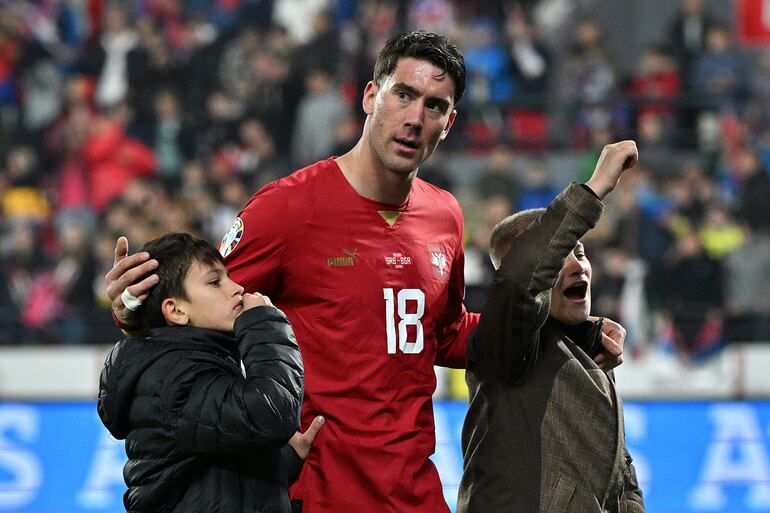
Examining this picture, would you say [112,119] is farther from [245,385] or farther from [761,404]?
[245,385]

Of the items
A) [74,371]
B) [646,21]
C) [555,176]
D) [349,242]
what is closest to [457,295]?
[349,242]

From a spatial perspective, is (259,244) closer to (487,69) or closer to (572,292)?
(572,292)

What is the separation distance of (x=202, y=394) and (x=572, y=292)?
1.17 m

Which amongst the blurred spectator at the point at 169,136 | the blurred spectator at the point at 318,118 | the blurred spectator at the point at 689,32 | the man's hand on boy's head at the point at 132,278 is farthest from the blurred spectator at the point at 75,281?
the man's hand on boy's head at the point at 132,278

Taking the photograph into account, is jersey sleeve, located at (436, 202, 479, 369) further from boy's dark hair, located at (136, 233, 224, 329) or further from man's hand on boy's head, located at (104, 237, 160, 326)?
man's hand on boy's head, located at (104, 237, 160, 326)

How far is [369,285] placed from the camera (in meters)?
3.37

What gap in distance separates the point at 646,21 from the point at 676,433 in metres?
6.61

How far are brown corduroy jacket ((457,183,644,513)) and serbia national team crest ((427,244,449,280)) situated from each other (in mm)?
268

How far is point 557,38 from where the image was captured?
12844 millimetres

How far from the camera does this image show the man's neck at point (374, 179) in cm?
345

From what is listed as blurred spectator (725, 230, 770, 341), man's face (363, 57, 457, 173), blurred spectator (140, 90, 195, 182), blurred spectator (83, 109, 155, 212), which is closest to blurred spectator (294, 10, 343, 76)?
blurred spectator (140, 90, 195, 182)

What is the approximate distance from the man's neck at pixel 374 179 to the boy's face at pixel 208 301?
60 centimetres

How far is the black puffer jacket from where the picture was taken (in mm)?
2803

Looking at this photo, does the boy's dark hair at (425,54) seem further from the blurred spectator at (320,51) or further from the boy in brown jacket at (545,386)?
the blurred spectator at (320,51)
